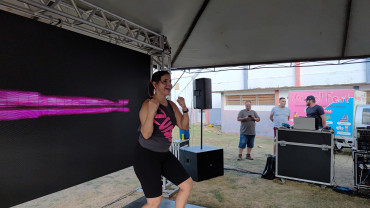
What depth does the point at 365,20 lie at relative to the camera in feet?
11.5

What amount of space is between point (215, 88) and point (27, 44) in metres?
13.2

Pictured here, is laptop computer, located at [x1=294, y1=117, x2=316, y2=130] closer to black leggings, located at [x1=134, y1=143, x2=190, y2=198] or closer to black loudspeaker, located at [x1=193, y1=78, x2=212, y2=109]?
black loudspeaker, located at [x1=193, y1=78, x2=212, y2=109]

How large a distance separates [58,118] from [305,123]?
396 centimetres

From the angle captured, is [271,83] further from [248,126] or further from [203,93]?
[203,93]

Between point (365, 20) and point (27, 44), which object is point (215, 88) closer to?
point (365, 20)

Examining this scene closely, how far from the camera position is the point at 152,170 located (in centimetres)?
173

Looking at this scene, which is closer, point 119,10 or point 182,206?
point 182,206

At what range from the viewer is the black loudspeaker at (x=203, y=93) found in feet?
14.8

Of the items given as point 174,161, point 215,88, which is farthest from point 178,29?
point 215,88

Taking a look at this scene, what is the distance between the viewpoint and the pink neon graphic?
7.39ft

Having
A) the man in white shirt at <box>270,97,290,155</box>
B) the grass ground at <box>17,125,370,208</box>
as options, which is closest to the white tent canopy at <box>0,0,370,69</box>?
the man in white shirt at <box>270,97,290,155</box>

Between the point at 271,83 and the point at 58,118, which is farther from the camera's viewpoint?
the point at 271,83

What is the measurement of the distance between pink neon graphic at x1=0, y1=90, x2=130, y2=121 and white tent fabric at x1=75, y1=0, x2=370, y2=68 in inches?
51.0

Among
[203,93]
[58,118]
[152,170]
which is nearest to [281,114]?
[203,93]
